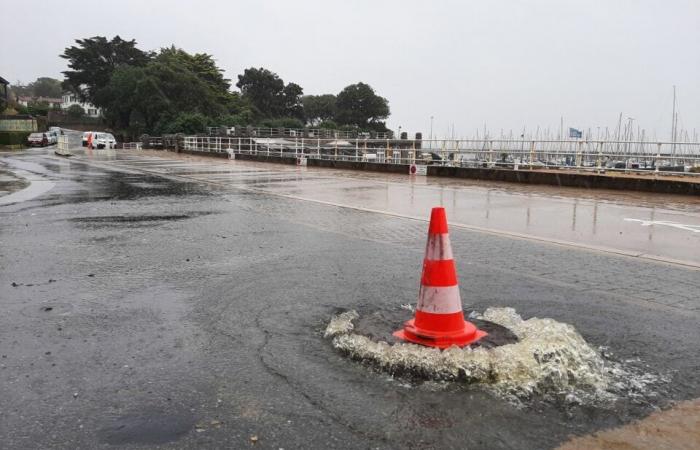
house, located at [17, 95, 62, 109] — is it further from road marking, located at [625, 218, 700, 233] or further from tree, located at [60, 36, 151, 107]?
road marking, located at [625, 218, 700, 233]

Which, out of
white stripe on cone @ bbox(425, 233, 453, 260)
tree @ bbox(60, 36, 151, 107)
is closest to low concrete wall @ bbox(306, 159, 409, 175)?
white stripe on cone @ bbox(425, 233, 453, 260)

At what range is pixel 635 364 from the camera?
388cm

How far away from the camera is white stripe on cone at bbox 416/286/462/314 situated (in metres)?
4.11

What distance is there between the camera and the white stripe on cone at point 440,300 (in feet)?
13.5

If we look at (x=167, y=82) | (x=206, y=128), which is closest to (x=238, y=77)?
(x=167, y=82)

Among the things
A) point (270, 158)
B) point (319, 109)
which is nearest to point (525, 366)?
point (270, 158)

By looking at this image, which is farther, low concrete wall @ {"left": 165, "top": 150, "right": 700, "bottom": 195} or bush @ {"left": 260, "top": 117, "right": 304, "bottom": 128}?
bush @ {"left": 260, "top": 117, "right": 304, "bottom": 128}

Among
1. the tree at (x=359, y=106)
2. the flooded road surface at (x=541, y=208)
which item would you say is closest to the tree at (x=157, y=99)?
the tree at (x=359, y=106)

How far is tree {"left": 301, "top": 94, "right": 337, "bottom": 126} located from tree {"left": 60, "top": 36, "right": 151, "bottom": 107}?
52.6m

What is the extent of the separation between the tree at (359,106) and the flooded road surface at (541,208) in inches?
5167

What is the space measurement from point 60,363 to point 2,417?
29.1 inches

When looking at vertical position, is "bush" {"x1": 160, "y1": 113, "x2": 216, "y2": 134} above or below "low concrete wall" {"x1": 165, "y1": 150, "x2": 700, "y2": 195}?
above

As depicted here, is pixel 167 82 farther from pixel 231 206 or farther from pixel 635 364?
pixel 635 364

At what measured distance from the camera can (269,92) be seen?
136 m
